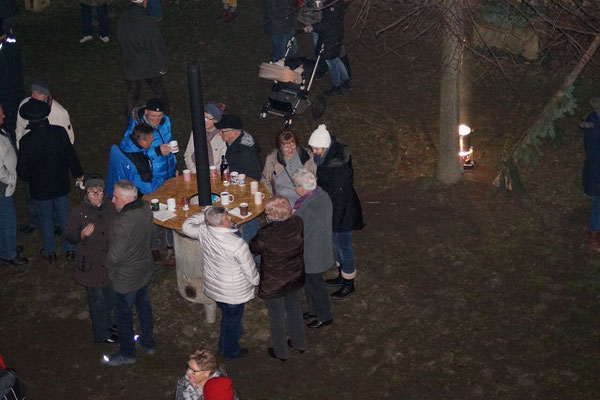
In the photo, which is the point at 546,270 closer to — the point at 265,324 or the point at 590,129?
the point at 590,129

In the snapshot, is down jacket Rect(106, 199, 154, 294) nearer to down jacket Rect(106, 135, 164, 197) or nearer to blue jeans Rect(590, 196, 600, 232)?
down jacket Rect(106, 135, 164, 197)

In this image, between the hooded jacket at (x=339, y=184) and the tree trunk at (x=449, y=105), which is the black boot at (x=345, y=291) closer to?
the hooded jacket at (x=339, y=184)

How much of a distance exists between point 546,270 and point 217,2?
945cm

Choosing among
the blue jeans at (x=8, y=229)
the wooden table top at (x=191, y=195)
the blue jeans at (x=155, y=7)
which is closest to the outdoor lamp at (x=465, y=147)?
the wooden table top at (x=191, y=195)

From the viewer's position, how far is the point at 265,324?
10789mm

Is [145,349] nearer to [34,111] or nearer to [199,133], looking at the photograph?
[199,133]

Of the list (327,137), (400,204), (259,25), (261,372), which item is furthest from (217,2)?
(261,372)

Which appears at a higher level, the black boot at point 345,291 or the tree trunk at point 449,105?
the tree trunk at point 449,105

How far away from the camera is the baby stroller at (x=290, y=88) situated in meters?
14.1

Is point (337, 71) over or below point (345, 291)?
over

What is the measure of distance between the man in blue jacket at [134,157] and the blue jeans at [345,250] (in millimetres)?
2280

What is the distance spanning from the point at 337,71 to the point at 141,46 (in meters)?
3.18

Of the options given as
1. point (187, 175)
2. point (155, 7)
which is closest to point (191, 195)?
point (187, 175)

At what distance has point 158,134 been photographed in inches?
454
